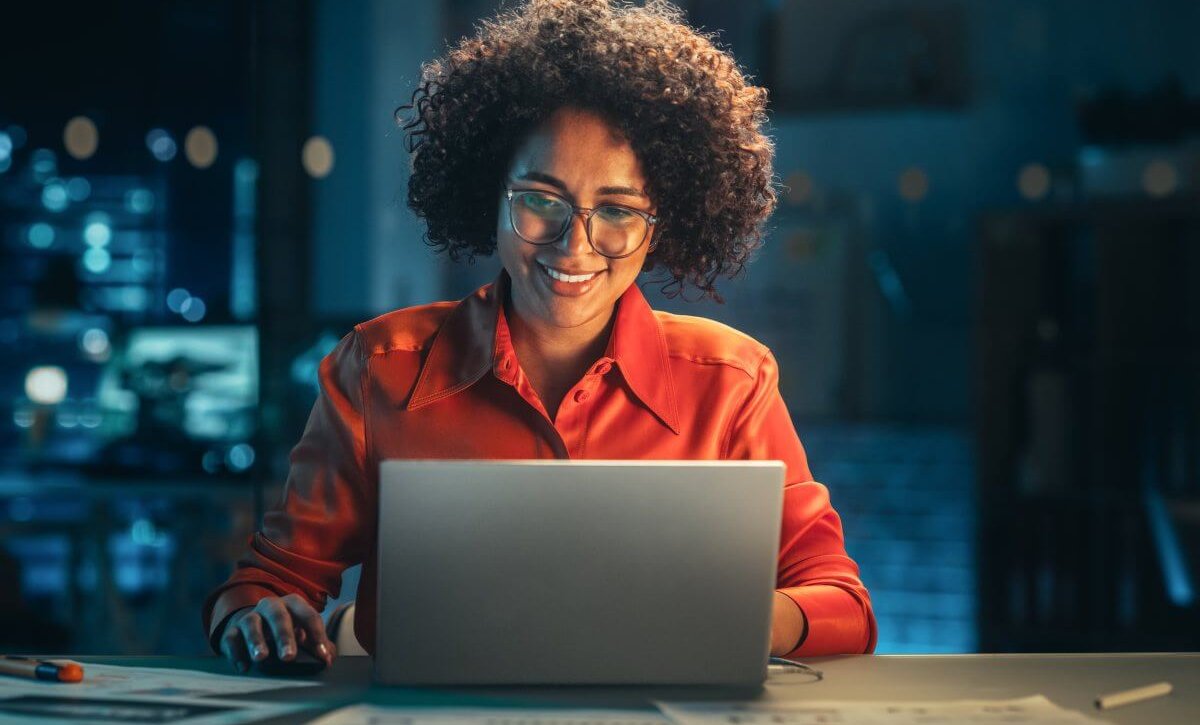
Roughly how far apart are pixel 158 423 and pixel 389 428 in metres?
2.53

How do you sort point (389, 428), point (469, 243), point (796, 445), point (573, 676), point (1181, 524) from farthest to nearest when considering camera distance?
point (1181, 524) < point (469, 243) < point (796, 445) < point (389, 428) < point (573, 676)

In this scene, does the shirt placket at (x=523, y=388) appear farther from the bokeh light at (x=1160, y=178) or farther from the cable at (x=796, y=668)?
the bokeh light at (x=1160, y=178)

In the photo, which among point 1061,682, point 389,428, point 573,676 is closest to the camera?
point 573,676

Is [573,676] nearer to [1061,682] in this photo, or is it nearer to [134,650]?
[1061,682]

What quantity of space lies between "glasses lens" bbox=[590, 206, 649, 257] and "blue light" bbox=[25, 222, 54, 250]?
280cm

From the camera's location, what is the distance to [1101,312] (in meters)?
3.92

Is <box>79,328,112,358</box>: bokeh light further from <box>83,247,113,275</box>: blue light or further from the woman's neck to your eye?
the woman's neck

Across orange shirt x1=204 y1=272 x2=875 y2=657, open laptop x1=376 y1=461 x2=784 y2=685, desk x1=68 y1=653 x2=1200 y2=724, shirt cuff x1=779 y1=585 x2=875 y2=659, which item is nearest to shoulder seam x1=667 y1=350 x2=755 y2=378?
orange shirt x1=204 y1=272 x2=875 y2=657

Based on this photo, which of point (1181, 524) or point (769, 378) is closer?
point (769, 378)

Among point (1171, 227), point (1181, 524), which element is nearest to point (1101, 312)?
point (1171, 227)

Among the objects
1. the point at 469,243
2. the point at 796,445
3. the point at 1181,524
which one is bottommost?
the point at 1181,524

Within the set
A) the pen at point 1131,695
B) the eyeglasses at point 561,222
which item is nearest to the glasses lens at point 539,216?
the eyeglasses at point 561,222

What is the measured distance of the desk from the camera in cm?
110

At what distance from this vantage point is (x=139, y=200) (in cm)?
383
